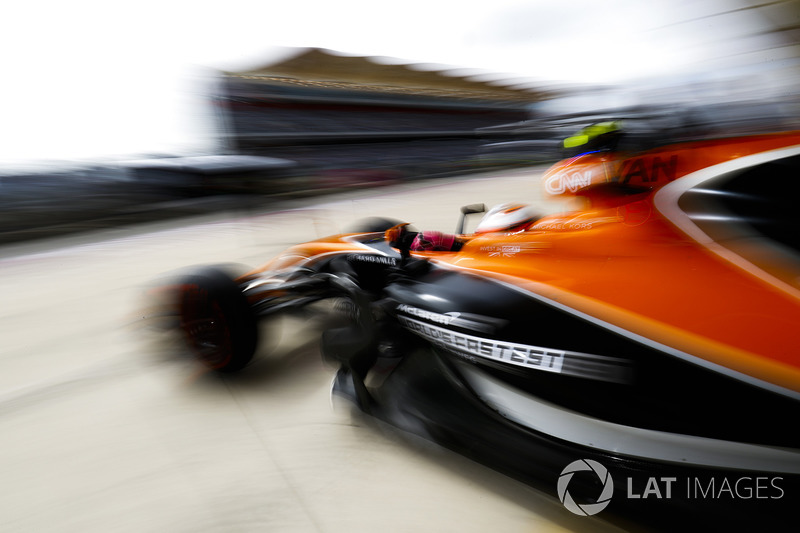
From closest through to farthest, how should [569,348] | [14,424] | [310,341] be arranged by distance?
1. [569,348]
2. [14,424]
3. [310,341]

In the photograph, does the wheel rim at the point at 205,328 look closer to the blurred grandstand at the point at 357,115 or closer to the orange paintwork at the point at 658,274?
the orange paintwork at the point at 658,274

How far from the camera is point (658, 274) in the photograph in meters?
1.22

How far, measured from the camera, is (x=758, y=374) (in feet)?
3.36

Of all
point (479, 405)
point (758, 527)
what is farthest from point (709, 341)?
point (479, 405)

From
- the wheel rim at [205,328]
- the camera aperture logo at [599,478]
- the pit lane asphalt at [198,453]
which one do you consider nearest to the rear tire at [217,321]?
the wheel rim at [205,328]

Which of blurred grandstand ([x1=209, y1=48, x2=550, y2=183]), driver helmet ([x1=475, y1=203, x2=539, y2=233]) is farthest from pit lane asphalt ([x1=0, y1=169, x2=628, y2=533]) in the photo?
blurred grandstand ([x1=209, y1=48, x2=550, y2=183])

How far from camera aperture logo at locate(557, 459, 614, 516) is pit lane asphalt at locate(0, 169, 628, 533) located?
0.43 feet

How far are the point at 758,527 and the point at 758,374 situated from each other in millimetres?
299

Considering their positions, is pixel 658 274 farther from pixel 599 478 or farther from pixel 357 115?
pixel 357 115

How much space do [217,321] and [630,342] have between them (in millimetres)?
1601

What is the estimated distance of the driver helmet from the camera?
2.03m

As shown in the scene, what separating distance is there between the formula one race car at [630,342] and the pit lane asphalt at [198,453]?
153 mm

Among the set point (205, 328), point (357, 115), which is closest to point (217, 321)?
point (205, 328)

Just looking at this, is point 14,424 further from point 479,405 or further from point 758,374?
point 758,374
